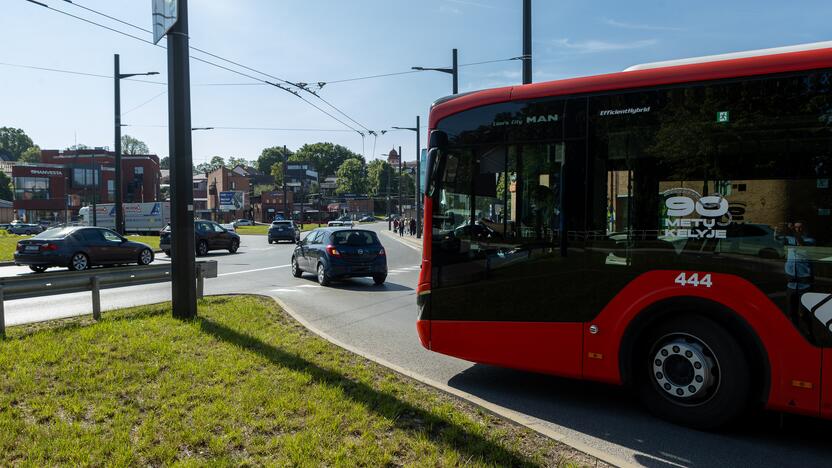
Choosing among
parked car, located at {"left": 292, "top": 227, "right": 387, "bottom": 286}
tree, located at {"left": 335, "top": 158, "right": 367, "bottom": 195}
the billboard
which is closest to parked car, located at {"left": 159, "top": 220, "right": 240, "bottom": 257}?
parked car, located at {"left": 292, "top": 227, "right": 387, "bottom": 286}

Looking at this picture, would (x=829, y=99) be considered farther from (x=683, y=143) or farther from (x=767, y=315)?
(x=767, y=315)

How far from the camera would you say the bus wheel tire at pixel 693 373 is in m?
4.10

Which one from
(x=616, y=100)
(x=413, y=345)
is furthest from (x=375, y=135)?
(x=616, y=100)

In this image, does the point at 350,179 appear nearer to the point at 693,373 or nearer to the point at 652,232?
the point at 652,232

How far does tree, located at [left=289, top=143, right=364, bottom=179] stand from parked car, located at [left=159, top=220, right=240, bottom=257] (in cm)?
14370

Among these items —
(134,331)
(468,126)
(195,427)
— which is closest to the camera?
(195,427)

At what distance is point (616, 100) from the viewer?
473 cm

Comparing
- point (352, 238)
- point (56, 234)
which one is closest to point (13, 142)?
point (56, 234)

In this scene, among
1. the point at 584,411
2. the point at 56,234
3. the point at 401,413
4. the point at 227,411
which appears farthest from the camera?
the point at 56,234

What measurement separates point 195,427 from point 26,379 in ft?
6.93

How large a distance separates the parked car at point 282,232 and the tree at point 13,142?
16317cm

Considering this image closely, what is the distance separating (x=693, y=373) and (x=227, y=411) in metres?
3.64

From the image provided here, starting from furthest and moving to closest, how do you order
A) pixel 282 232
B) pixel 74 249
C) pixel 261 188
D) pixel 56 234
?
pixel 261 188 < pixel 282 232 < pixel 56 234 < pixel 74 249

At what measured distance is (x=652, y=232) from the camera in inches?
176
